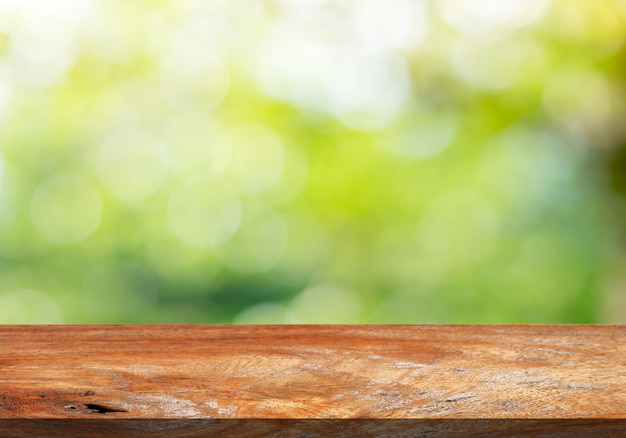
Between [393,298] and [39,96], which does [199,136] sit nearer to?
[39,96]

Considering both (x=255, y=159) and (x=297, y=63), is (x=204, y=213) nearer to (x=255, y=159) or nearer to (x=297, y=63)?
(x=255, y=159)

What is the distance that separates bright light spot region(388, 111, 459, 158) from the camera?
264 cm

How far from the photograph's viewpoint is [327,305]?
8.36 ft

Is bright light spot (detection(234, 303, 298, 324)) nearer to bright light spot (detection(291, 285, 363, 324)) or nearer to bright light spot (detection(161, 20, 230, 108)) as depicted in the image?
bright light spot (detection(291, 285, 363, 324))

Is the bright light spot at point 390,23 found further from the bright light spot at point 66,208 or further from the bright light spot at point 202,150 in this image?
the bright light spot at point 66,208

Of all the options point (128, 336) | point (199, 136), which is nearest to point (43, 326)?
point (128, 336)

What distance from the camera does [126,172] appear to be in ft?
8.77

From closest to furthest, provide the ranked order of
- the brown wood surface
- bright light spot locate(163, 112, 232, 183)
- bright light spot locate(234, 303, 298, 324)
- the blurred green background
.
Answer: the brown wood surface < bright light spot locate(234, 303, 298, 324) < the blurred green background < bright light spot locate(163, 112, 232, 183)

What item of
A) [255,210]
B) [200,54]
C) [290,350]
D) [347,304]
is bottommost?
[290,350]

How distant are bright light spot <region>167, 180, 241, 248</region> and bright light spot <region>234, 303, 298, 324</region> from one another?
27 centimetres

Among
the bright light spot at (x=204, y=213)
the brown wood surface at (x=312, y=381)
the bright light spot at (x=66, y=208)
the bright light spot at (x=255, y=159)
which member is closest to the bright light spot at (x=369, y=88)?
the bright light spot at (x=255, y=159)

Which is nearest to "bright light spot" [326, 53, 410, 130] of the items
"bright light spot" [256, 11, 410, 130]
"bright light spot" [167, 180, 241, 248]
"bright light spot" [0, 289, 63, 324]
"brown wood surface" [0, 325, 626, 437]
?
"bright light spot" [256, 11, 410, 130]

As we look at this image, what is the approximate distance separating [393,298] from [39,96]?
1.32 m

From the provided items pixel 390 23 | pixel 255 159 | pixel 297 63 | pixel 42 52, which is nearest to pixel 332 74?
pixel 297 63
